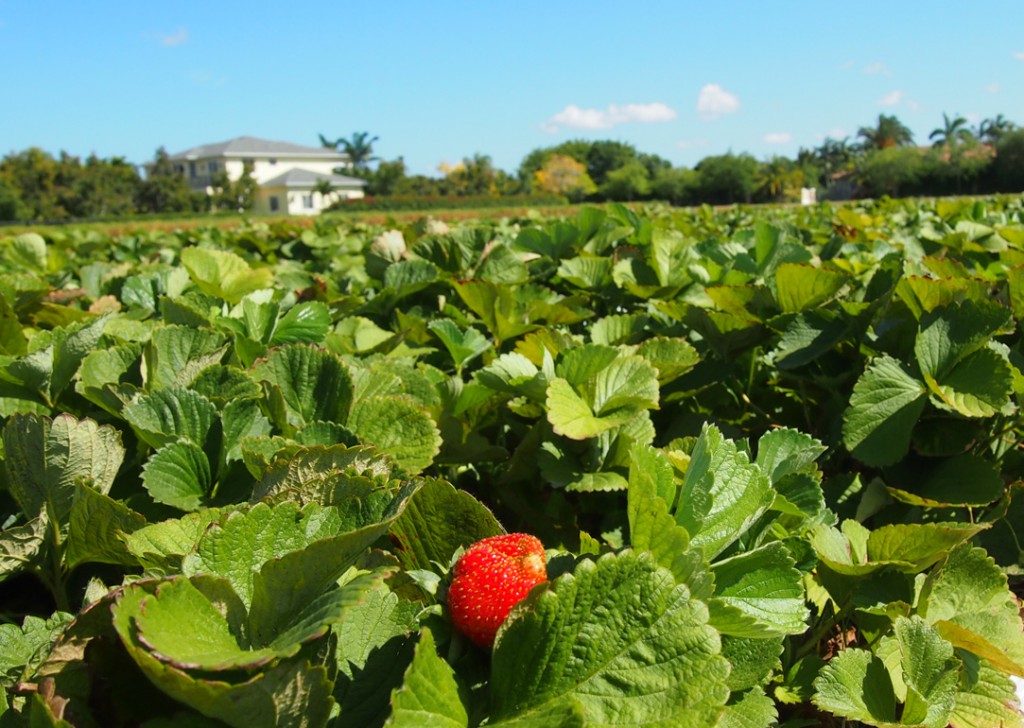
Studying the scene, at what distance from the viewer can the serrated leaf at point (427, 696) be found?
0.67m

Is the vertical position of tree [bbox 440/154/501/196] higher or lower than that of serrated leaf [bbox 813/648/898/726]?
higher

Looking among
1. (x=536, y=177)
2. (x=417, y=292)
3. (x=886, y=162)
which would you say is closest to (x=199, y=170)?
(x=536, y=177)

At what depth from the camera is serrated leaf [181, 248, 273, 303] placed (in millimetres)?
2178

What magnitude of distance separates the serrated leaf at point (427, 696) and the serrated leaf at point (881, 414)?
1205 millimetres

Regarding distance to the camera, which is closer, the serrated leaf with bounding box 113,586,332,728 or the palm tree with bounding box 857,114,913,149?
the serrated leaf with bounding box 113,586,332,728

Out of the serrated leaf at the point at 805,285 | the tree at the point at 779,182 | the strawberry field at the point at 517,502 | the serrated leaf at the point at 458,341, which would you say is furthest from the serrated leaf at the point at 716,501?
the tree at the point at 779,182

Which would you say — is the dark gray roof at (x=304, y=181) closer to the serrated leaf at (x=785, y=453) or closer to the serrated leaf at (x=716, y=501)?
the serrated leaf at (x=785, y=453)

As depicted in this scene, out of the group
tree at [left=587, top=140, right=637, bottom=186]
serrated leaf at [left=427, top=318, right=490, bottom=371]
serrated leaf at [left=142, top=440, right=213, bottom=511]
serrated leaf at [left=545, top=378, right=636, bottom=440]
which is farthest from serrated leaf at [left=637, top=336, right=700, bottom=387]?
tree at [left=587, top=140, right=637, bottom=186]

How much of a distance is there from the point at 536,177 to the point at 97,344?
294 feet

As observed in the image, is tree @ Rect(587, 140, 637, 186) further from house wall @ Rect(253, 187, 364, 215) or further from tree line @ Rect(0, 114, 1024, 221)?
house wall @ Rect(253, 187, 364, 215)

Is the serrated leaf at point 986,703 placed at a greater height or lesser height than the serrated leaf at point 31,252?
lesser

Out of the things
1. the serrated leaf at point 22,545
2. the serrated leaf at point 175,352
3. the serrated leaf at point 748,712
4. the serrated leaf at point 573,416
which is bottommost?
the serrated leaf at point 748,712

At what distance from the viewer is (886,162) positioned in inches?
2111

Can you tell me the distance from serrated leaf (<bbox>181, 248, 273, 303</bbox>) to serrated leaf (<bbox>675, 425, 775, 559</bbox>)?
153 cm
